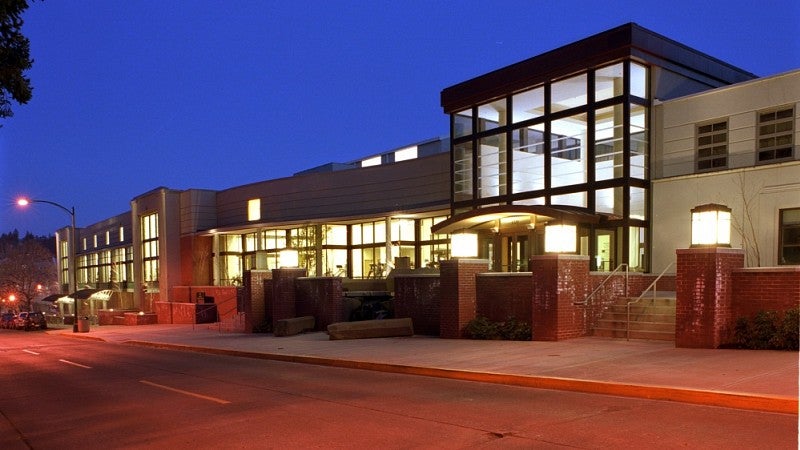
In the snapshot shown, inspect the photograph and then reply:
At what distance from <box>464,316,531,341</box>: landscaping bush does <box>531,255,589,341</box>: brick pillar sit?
1.82 ft

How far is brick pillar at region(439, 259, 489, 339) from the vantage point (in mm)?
18250

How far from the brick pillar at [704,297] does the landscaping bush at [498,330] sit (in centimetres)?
422

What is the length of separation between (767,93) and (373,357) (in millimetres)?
14646

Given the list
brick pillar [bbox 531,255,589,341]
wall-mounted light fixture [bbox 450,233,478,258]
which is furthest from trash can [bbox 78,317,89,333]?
brick pillar [bbox 531,255,589,341]

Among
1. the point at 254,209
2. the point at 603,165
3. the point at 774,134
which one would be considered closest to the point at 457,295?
the point at 603,165

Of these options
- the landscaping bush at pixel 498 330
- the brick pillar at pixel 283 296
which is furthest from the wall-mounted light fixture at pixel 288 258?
the landscaping bush at pixel 498 330

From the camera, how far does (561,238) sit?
16266mm

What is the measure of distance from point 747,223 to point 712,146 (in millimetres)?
2905

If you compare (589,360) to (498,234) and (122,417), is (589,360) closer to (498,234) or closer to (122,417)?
(122,417)

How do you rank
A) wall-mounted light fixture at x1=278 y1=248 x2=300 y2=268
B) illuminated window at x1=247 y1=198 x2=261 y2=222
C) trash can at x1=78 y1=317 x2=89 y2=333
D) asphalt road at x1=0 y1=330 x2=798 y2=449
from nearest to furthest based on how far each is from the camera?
asphalt road at x1=0 y1=330 x2=798 y2=449
wall-mounted light fixture at x1=278 y1=248 x2=300 y2=268
trash can at x1=78 y1=317 x2=89 y2=333
illuminated window at x1=247 y1=198 x2=261 y2=222

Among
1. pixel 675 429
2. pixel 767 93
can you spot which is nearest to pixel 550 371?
pixel 675 429

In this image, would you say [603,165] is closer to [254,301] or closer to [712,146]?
[712,146]

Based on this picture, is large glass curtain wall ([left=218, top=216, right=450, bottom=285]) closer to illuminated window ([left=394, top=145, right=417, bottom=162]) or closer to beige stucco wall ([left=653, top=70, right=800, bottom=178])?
illuminated window ([left=394, top=145, right=417, bottom=162])

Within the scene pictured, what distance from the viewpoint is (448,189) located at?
30.1 metres
